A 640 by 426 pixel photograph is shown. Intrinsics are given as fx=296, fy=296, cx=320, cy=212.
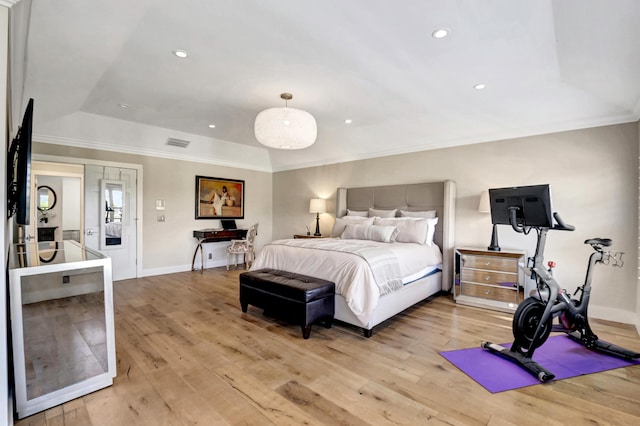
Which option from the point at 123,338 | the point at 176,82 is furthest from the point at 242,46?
the point at 123,338

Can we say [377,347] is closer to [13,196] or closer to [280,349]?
[280,349]

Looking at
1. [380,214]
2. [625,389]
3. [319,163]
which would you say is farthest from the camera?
[319,163]

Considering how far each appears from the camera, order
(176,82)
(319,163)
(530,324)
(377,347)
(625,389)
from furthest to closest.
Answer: (319,163), (176,82), (377,347), (530,324), (625,389)

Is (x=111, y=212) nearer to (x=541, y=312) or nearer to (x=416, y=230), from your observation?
(x=416, y=230)

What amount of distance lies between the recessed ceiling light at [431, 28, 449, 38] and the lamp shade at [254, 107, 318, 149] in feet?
4.69

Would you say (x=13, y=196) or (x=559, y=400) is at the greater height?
(x=13, y=196)

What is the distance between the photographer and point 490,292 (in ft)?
12.5

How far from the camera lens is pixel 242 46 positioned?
8.66 ft

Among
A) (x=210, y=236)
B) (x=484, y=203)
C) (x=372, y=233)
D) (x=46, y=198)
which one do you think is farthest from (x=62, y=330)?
(x=46, y=198)

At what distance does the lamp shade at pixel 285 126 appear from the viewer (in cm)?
321

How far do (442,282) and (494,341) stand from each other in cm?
166

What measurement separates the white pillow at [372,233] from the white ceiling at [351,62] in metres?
1.66

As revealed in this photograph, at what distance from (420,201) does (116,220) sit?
17.1 feet

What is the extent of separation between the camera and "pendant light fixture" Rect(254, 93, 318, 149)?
321 cm
